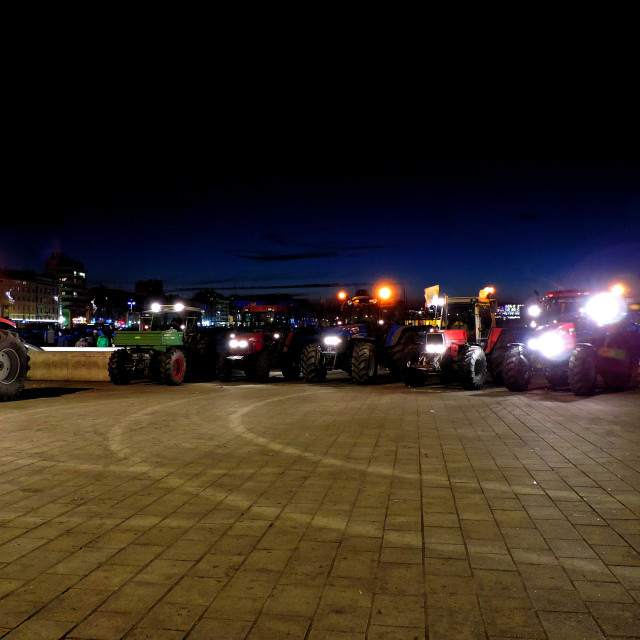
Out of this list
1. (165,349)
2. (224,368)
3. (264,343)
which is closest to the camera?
(165,349)

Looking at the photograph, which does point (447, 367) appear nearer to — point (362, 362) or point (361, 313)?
point (362, 362)

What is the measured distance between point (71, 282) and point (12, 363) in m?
173

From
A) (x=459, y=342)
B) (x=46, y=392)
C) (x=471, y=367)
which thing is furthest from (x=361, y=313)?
(x=46, y=392)

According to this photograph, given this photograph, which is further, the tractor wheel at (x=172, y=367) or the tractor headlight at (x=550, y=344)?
the tractor wheel at (x=172, y=367)

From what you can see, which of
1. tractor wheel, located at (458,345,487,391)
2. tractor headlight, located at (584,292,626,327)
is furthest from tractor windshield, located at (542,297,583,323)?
tractor wheel, located at (458,345,487,391)

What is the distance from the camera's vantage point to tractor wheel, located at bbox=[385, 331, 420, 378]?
1780 cm

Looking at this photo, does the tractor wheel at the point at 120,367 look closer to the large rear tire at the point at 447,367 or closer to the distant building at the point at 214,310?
the distant building at the point at 214,310

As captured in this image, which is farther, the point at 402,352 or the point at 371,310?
the point at 371,310

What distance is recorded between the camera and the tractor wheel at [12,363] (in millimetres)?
13750

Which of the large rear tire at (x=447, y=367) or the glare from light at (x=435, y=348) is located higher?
the glare from light at (x=435, y=348)

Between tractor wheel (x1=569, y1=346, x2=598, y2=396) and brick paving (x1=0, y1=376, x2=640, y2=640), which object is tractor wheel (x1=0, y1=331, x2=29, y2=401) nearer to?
brick paving (x1=0, y1=376, x2=640, y2=640)

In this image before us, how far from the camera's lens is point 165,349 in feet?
60.2

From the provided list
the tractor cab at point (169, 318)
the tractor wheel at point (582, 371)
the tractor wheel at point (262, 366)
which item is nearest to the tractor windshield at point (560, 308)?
the tractor wheel at point (582, 371)

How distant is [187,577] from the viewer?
12.7 ft
